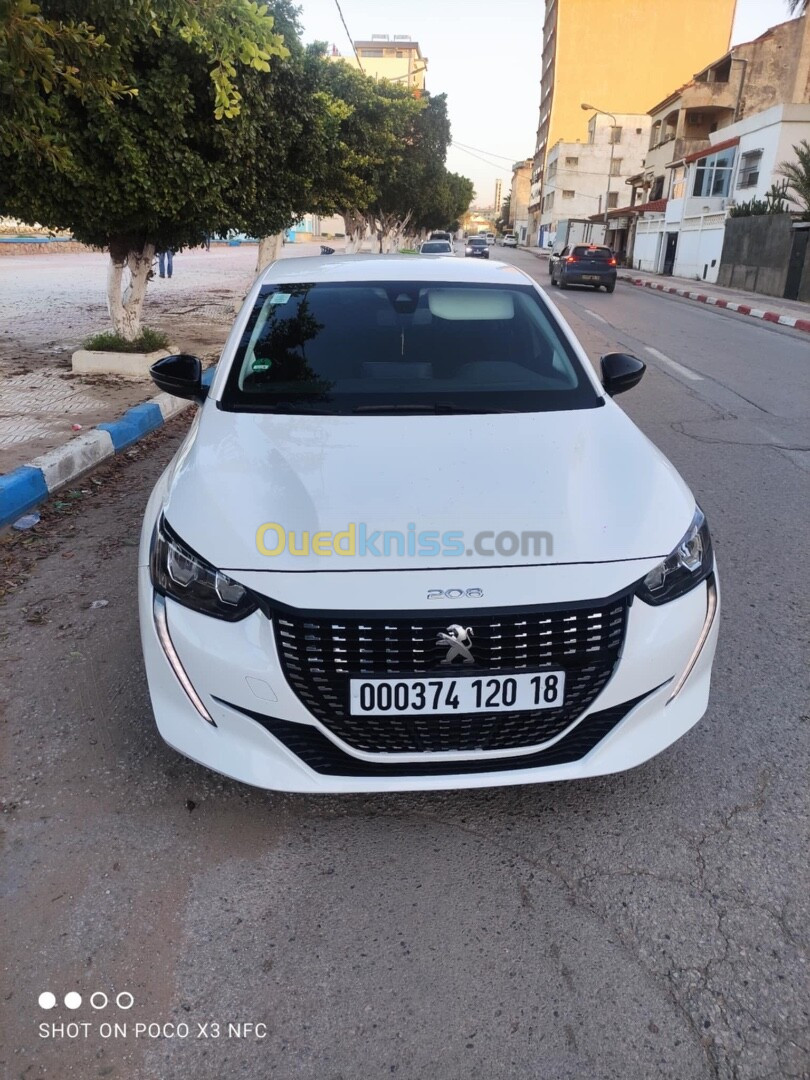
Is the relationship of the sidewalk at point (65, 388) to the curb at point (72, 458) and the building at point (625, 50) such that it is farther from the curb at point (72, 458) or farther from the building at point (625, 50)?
the building at point (625, 50)

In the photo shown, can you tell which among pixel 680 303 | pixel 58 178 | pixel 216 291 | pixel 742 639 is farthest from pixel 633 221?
pixel 742 639

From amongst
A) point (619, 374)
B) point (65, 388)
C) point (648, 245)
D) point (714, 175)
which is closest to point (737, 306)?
point (714, 175)

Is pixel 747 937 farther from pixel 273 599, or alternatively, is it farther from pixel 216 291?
pixel 216 291

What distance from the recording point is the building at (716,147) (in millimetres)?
31750

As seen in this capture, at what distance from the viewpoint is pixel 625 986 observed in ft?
6.32

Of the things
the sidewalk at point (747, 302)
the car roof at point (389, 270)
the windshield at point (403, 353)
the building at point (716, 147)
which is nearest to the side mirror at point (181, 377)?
the windshield at point (403, 353)

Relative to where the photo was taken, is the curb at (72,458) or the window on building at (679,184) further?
the window on building at (679,184)

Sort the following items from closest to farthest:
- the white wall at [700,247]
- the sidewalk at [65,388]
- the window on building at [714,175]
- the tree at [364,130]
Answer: the sidewalk at [65,388] < the tree at [364,130] < the white wall at [700,247] < the window on building at [714,175]

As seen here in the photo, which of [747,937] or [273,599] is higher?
[273,599]

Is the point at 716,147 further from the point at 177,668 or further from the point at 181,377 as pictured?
the point at 177,668

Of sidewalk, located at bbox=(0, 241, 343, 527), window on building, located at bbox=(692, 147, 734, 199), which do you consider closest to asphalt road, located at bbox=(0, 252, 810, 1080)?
sidewalk, located at bbox=(0, 241, 343, 527)

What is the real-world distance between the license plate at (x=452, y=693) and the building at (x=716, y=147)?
34.3m

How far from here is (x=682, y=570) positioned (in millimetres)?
2355

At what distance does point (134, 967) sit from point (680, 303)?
24439 millimetres
